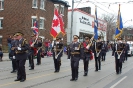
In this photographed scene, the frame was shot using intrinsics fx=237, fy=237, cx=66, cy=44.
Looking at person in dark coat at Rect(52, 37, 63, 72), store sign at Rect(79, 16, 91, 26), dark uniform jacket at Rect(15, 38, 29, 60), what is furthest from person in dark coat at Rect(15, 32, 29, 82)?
store sign at Rect(79, 16, 91, 26)

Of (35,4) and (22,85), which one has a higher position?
(35,4)

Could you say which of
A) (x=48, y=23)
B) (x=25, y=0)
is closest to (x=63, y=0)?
(x=48, y=23)

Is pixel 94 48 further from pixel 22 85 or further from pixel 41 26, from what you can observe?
pixel 41 26

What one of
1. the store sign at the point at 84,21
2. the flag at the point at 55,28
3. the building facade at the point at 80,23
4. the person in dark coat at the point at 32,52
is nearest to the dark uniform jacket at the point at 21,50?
the person in dark coat at the point at 32,52

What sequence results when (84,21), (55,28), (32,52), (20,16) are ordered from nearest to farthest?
(32,52)
(55,28)
(20,16)
(84,21)

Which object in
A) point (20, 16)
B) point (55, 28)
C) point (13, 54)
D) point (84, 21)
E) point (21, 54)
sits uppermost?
point (84, 21)

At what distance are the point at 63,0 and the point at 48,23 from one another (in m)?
5.84

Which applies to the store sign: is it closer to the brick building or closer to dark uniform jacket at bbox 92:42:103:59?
the brick building

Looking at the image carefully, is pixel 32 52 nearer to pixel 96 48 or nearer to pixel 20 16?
pixel 96 48

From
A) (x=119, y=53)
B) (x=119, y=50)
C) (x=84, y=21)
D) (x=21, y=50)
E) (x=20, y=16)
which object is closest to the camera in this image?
(x=21, y=50)

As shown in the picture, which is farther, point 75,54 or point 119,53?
point 119,53

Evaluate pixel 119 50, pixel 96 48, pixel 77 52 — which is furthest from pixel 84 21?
pixel 77 52

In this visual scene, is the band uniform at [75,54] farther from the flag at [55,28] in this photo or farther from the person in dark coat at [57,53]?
the flag at [55,28]

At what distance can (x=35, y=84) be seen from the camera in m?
9.33
